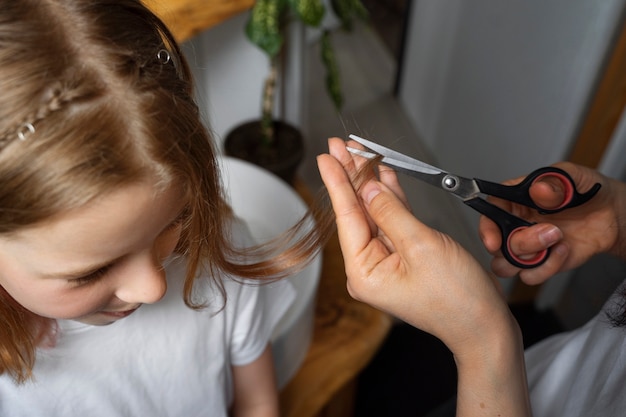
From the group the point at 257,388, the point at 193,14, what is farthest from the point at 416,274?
the point at 193,14

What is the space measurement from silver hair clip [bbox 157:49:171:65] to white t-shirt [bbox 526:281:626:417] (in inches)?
18.9

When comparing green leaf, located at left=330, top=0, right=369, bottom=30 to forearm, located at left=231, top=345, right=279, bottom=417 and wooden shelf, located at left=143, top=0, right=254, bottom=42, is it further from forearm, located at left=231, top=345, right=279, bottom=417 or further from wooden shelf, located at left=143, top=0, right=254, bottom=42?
forearm, located at left=231, top=345, right=279, bottom=417

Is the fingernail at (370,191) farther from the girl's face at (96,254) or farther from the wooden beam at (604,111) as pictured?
the wooden beam at (604,111)

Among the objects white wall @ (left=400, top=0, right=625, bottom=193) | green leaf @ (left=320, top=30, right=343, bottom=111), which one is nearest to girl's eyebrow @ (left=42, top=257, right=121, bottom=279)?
green leaf @ (left=320, top=30, right=343, bottom=111)

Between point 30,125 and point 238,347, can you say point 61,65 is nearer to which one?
point 30,125

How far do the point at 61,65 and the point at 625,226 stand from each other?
0.61 m

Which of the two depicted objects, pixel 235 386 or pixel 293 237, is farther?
pixel 235 386

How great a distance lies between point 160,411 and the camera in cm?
70

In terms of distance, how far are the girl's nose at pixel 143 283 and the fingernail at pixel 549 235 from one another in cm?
38

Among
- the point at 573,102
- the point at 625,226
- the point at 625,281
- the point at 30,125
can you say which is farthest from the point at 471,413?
the point at 573,102

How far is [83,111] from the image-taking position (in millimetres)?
403

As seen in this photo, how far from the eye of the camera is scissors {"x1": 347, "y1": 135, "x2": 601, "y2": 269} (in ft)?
1.93

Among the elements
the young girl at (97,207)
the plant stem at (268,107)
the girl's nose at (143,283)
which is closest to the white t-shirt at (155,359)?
the young girl at (97,207)

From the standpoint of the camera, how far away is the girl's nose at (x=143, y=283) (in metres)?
0.48
